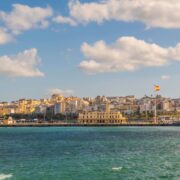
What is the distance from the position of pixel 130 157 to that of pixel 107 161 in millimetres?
3352

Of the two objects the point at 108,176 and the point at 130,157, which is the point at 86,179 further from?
the point at 130,157

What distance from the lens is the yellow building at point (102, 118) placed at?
512 ft

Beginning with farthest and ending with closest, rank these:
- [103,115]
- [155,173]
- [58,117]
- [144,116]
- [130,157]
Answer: [58,117] → [144,116] → [103,115] → [130,157] → [155,173]

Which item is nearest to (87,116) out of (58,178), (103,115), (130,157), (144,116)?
(103,115)

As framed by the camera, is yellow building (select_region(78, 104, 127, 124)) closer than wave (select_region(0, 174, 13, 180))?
No

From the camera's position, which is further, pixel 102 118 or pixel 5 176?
pixel 102 118

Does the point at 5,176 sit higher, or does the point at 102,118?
the point at 102,118

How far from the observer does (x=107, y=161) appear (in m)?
32.7

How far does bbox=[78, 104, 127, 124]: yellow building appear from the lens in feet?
512

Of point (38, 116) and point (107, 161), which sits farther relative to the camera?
point (38, 116)

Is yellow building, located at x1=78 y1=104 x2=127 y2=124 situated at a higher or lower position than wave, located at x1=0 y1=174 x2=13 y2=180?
higher

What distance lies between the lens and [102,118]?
158 meters

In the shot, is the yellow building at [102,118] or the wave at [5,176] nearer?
the wave at [5,176]

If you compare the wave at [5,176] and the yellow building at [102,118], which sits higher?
the yellow building at [102,118]
